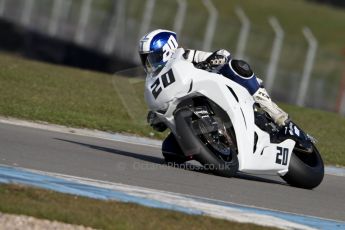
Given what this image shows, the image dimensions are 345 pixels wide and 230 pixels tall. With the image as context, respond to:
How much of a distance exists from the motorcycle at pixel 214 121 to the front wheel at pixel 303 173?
0.31 feet

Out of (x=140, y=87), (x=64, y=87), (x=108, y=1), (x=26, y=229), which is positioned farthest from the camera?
(x=108, y=1)

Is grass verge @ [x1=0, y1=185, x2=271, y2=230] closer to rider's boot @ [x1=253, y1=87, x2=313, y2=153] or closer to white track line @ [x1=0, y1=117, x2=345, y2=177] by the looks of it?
rider's boot @ [x1=253, y1=87, x2=313, y2=153]

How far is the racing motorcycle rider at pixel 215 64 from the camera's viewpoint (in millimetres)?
10203

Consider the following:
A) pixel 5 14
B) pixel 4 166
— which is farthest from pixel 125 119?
pixel 5 14

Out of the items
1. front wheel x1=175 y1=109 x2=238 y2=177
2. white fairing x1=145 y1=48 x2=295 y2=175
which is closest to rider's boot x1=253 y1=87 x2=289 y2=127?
white fairing x1=145 y1=48 x2=295 y2=175

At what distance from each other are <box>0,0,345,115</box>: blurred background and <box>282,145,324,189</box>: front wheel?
1302 centimetres

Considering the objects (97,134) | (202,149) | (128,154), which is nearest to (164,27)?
(97,134)

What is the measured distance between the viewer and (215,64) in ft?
33.7

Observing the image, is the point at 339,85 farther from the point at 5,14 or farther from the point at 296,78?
the point at 5,14

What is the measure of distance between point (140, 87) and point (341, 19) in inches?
1726

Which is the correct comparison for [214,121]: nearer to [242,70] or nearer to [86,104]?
[242,70]

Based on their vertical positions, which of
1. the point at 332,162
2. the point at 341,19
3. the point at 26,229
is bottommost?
the point at 341,19

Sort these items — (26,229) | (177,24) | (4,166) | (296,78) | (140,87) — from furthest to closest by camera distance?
(177,24) < (296,78) < (140,87) < (4,166) < (26,229)

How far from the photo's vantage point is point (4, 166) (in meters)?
8.80
